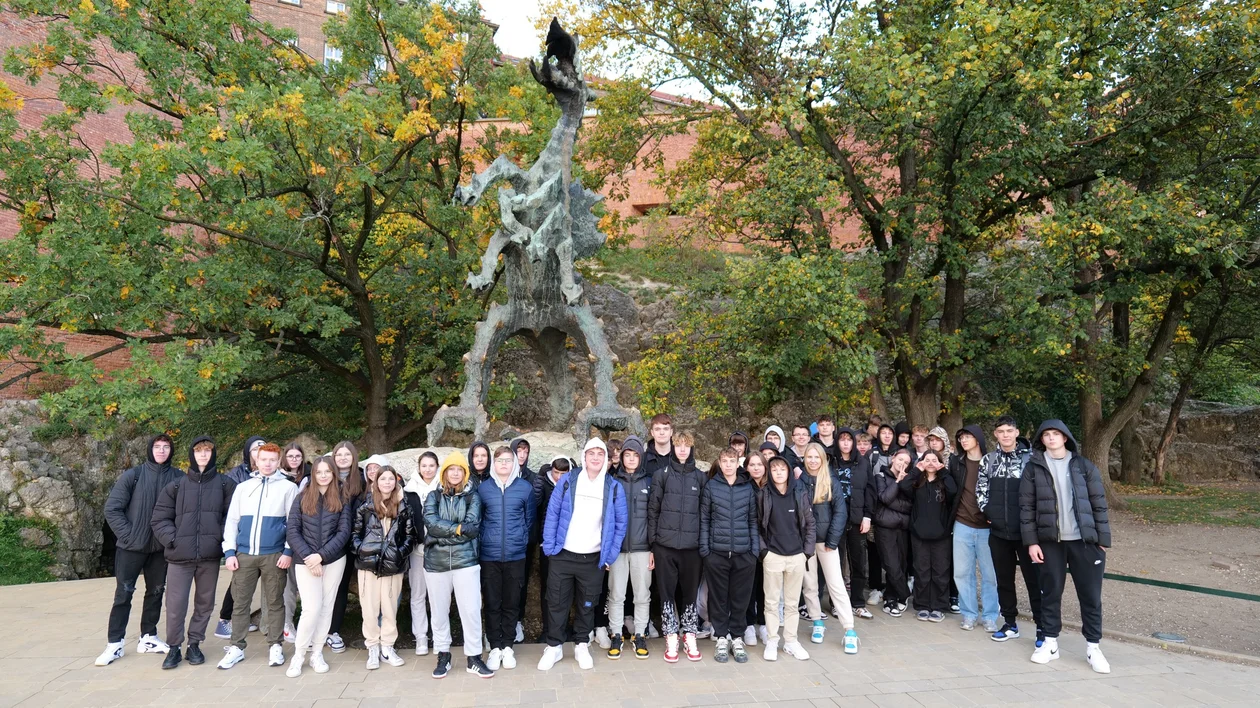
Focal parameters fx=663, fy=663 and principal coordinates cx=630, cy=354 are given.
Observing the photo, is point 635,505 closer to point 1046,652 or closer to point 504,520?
point 504,520

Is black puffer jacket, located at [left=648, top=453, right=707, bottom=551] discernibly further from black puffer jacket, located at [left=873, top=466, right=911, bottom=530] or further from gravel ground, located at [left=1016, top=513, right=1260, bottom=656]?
gravel ground, located at [left=1016, top=513, right=1260, bottom=656]

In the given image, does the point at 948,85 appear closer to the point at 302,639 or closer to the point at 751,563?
the point at 751,563

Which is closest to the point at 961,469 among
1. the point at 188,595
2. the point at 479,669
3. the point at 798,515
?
the point at 798,515

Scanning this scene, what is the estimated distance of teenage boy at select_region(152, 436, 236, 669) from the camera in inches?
193

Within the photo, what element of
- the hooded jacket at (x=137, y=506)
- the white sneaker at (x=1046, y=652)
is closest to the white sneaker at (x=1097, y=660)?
the white sneaker at (x=1046, y=652)

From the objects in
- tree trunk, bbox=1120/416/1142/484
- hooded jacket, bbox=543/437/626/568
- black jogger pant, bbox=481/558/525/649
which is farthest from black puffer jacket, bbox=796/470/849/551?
tree trunk, bbox=1120/416/1142/484

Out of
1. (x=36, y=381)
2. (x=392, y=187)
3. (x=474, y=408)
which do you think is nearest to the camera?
(x=474, y=408)

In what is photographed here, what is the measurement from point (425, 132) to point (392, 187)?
6.11 ft

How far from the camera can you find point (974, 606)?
5844mm

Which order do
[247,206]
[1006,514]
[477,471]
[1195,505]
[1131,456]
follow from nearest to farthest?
[477,471]
[1006,514]
[247,206]
[1195,505]
[1131,456]

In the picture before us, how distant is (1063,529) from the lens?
4977 mm

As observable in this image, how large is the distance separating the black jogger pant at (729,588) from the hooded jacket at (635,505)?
0.54 m

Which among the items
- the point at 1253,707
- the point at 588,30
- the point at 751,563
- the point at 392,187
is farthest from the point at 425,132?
the point at 1253,707

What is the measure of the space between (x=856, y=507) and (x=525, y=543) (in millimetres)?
3115
